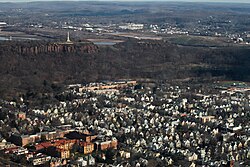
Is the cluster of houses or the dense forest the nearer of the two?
the cluster of houses

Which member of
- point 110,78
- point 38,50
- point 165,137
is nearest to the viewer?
point 165,137

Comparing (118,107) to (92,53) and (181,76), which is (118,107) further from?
(92,53)

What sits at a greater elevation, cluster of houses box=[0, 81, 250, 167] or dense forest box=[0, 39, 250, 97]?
cluster of houses box=[0, 81, 250, 167]

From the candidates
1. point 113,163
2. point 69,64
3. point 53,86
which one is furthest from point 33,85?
point 113,163

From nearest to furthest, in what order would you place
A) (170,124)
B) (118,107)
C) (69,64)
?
(170,124) < (118,107) < (69,64)
